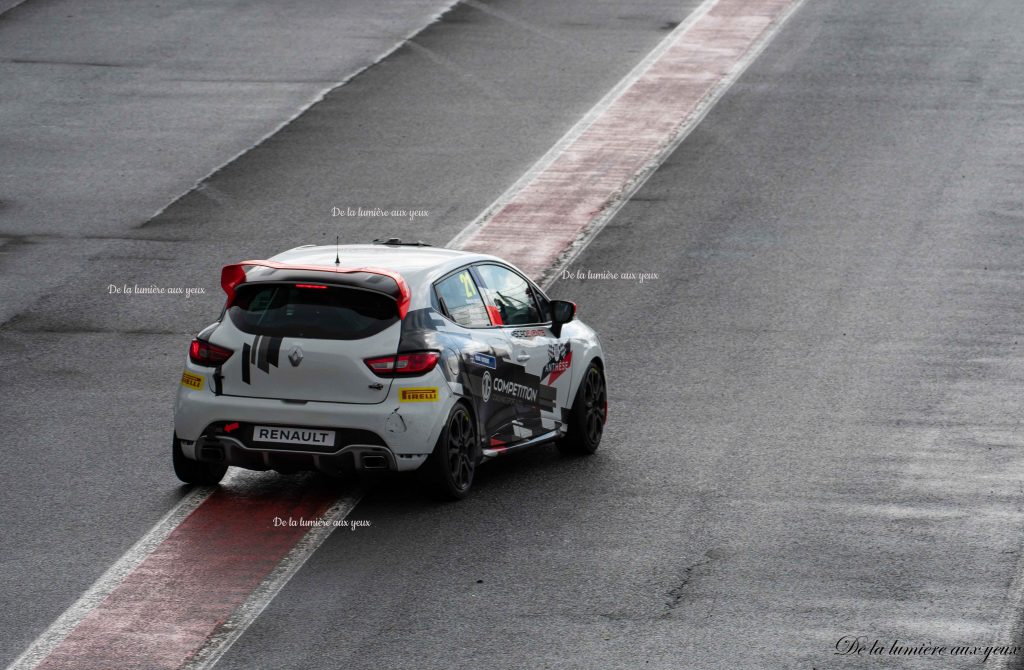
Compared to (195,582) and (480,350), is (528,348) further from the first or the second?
(195,582)

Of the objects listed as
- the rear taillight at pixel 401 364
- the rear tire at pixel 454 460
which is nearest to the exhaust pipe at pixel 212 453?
the rear taillight at pixel 401 364

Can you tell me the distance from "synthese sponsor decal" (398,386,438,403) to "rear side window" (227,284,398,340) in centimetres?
44

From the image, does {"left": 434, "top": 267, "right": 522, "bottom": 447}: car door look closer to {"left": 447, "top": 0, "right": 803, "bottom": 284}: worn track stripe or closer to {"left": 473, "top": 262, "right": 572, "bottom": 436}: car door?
{"left": 473, "top": 262, "right": 572, "bottom": 436}: car door

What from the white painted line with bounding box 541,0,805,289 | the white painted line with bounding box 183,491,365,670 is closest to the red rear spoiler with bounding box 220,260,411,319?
the white painted line with bounding box 183,491,365,670

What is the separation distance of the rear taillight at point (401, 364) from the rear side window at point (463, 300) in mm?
625

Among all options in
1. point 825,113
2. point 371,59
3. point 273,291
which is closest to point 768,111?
point 825,113

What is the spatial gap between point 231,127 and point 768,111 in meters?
8.32

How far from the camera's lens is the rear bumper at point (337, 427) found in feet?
32.6

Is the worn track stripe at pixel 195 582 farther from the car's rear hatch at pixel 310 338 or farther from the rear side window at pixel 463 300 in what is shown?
the rear side window at pixel 463 300

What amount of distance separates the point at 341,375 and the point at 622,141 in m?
13.7

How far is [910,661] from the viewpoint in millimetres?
7887

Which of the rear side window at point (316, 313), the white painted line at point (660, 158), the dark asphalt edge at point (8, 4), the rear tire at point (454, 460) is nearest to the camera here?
the rear side window at point (316, 313)

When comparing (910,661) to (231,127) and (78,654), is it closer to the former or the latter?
(78,654)

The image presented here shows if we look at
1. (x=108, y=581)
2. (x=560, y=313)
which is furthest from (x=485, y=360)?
(x=108, y=581)
